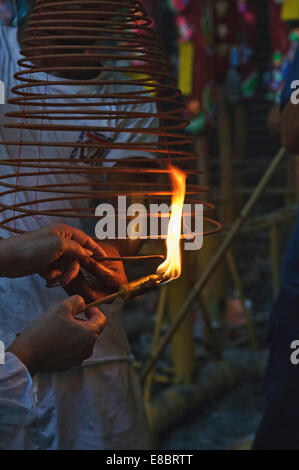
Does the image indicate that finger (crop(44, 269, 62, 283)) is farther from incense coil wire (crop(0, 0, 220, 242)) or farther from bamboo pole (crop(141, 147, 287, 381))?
bamboo pole (crop(141, 147, 287, 381))

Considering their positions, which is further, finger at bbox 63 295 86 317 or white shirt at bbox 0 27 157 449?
white shirt at bbox 0 27 157 449

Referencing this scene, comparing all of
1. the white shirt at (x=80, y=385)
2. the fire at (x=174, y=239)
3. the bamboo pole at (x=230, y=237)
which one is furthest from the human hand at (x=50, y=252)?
the bamboo pole at (x=230, y=237)

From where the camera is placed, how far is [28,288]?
4.53 ft

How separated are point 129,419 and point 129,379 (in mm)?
101

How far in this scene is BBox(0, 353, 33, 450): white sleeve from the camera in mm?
990

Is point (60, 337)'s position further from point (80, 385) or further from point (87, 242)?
point (80, 385)

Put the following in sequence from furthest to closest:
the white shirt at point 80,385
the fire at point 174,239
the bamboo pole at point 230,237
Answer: the bamboo pole at point 230,237
the white shirt at point 80,385
the fire at point 174,239

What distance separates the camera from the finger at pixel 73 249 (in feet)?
2.93

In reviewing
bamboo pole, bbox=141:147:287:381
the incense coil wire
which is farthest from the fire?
bamboo pole, bbox=141:147:287:381

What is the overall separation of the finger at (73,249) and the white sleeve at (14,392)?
0.76 feet

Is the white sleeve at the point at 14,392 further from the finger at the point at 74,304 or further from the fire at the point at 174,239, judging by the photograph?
the fire at the point at 174,239

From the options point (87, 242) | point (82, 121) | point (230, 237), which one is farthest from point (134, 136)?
point (230, 237)

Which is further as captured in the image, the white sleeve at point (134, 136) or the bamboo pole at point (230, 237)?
the bamboo pole at point (230, 237)
